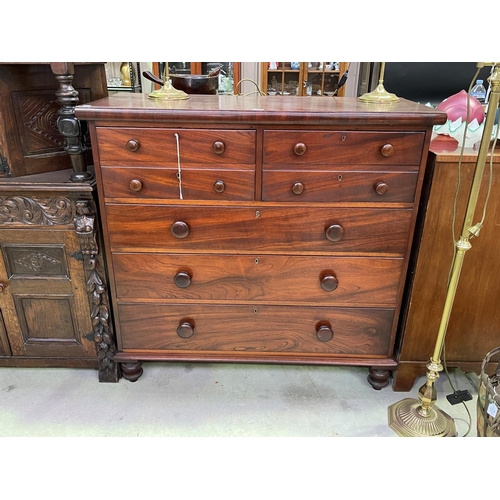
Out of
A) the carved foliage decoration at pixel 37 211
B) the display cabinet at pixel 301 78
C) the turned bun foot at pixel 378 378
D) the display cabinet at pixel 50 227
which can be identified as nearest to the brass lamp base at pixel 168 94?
the display cabinet at pixel 50 227

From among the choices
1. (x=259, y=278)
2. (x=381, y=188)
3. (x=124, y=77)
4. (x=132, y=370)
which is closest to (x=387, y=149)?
(x=381, y=188)

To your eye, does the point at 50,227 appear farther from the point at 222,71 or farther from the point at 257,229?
the point at 222,71

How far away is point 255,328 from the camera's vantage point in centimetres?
162

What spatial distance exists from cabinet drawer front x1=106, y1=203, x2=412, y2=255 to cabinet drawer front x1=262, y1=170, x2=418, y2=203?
0.14 ft

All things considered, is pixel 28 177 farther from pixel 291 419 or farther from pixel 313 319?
pixel 291 419

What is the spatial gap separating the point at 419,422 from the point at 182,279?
99cm

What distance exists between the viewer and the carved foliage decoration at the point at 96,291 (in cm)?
143

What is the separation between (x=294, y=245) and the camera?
146 centimetres

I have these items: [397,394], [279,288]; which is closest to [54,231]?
[279,288]

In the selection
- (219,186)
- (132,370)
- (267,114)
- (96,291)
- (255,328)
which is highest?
(267,114)

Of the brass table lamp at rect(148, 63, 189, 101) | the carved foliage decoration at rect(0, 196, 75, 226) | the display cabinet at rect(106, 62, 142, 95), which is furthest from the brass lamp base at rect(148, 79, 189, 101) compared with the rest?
the display cabinet at rect(106, 62, 142, 95)

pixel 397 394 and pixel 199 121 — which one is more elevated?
pixel 199 121

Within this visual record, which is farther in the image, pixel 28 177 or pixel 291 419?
pixel 291 419
